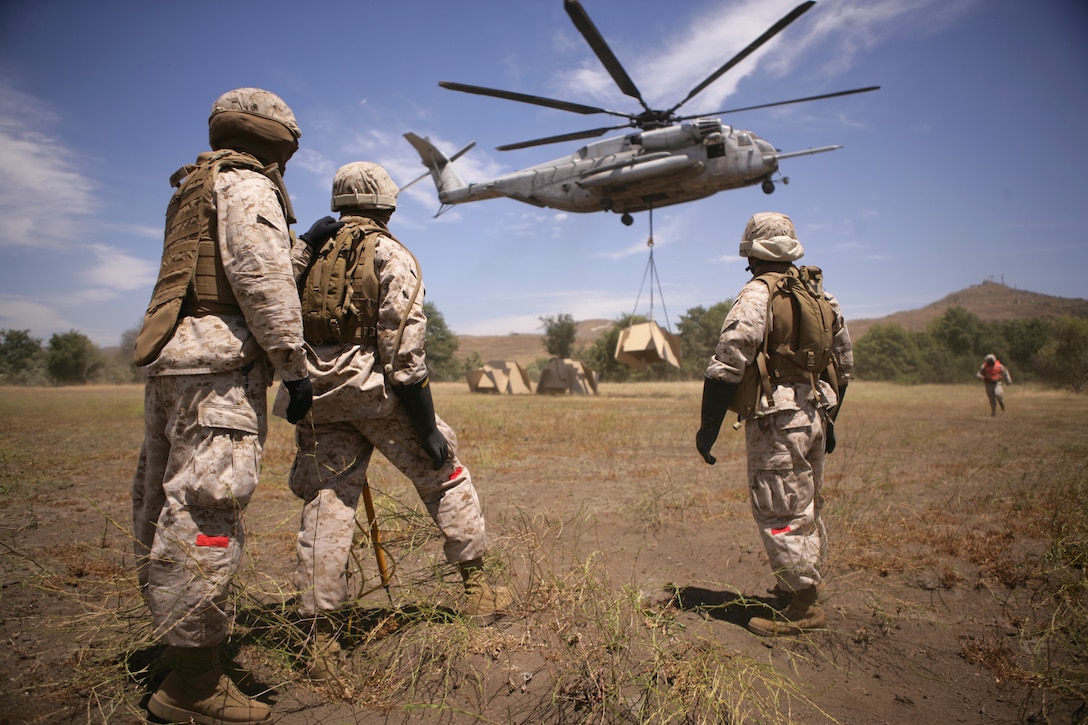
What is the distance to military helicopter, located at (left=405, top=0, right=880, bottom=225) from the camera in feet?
37.4

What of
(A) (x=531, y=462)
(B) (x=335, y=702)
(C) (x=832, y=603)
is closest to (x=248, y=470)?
(B) (x=335, y=702)

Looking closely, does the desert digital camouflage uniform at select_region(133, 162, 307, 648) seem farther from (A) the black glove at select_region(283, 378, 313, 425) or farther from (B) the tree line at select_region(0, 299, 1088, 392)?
(B) the tree line at select_region(0, 299, 1088, 392)

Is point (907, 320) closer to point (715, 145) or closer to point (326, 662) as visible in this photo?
point (715, 145)

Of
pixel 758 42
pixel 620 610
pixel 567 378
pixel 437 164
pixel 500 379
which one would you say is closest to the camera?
pixel 620 610

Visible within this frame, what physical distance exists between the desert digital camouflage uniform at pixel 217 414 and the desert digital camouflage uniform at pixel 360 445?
26 cm

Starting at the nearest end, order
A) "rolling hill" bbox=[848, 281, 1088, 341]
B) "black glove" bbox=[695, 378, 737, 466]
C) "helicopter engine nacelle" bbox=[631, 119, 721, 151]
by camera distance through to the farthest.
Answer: "black glove" bbox=[695, 378, 737, 466]
"helicopter engine nacelle" bbox=[631, 119, 721, 151]
"rolling hill" bbox=[848, 281, 1088, 341]

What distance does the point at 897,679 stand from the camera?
226 cm

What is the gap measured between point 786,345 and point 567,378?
21.0m

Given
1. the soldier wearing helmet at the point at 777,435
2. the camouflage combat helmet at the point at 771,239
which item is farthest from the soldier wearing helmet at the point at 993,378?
the soldier wearing helmet at the point at 777,435

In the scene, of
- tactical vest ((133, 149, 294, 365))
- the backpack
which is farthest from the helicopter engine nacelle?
tactical vest ((133, 149, 294, 365))

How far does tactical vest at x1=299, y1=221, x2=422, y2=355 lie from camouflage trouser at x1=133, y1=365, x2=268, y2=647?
0.37 meters

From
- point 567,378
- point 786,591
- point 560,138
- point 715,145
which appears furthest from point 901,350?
point 786,591

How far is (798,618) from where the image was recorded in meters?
2.60

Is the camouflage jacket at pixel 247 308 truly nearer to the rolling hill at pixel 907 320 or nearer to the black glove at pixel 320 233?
the black glove at pixel 320 233
